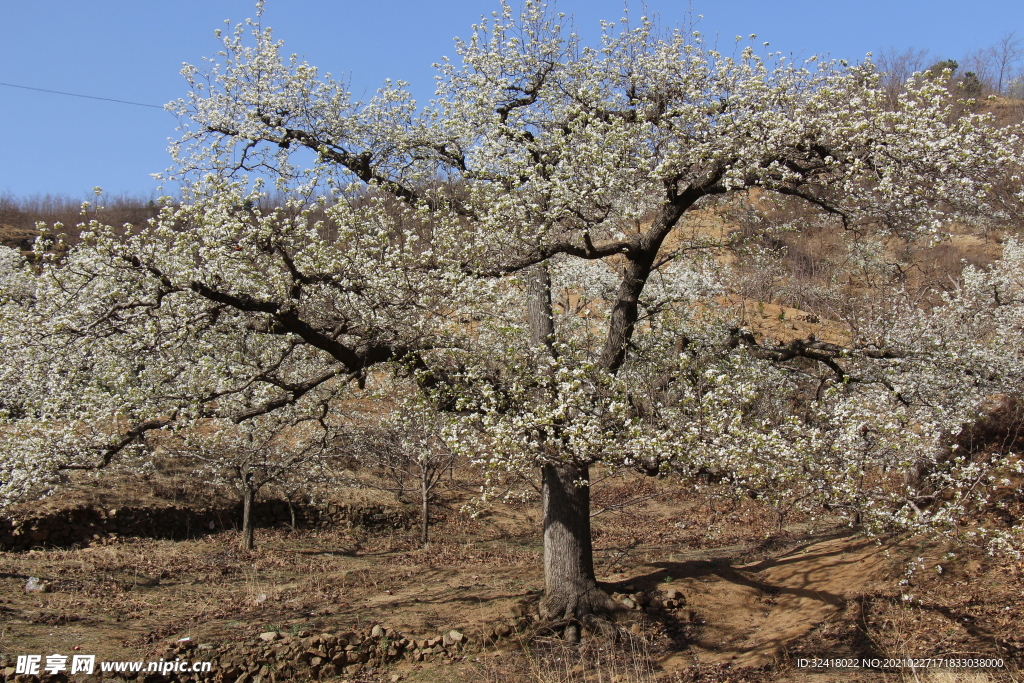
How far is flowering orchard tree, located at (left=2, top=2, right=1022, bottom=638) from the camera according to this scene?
830 cm

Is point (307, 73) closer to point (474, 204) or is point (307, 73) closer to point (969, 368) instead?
point (474, 204)

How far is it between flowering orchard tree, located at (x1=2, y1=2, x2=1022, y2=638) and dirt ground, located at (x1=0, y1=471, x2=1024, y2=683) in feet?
4.80

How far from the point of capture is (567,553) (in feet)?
34.0

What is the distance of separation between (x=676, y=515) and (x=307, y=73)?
15928 mm

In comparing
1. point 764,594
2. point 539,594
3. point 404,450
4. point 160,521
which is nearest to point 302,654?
point 539,594

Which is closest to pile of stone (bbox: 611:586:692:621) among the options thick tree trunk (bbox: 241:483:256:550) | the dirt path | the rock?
the dirt path

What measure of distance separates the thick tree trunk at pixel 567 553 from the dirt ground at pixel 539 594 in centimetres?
59

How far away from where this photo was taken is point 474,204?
33.9 feet

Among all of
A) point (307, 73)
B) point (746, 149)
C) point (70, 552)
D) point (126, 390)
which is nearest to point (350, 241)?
point (307, 73)

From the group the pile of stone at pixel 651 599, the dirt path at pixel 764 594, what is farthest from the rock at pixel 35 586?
the dirt path at pixel 764 594

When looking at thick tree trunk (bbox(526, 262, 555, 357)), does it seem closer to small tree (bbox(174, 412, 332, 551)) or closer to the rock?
small tree (bbox(174, 412, 332, 551))

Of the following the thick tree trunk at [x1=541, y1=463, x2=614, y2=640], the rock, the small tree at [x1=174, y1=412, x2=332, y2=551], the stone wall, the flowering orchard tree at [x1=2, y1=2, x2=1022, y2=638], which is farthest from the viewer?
the stone wall

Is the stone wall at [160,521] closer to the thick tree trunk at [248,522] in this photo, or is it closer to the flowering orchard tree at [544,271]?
the thick tree trunk at [248,522]

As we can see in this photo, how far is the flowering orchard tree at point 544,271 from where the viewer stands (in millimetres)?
8305
